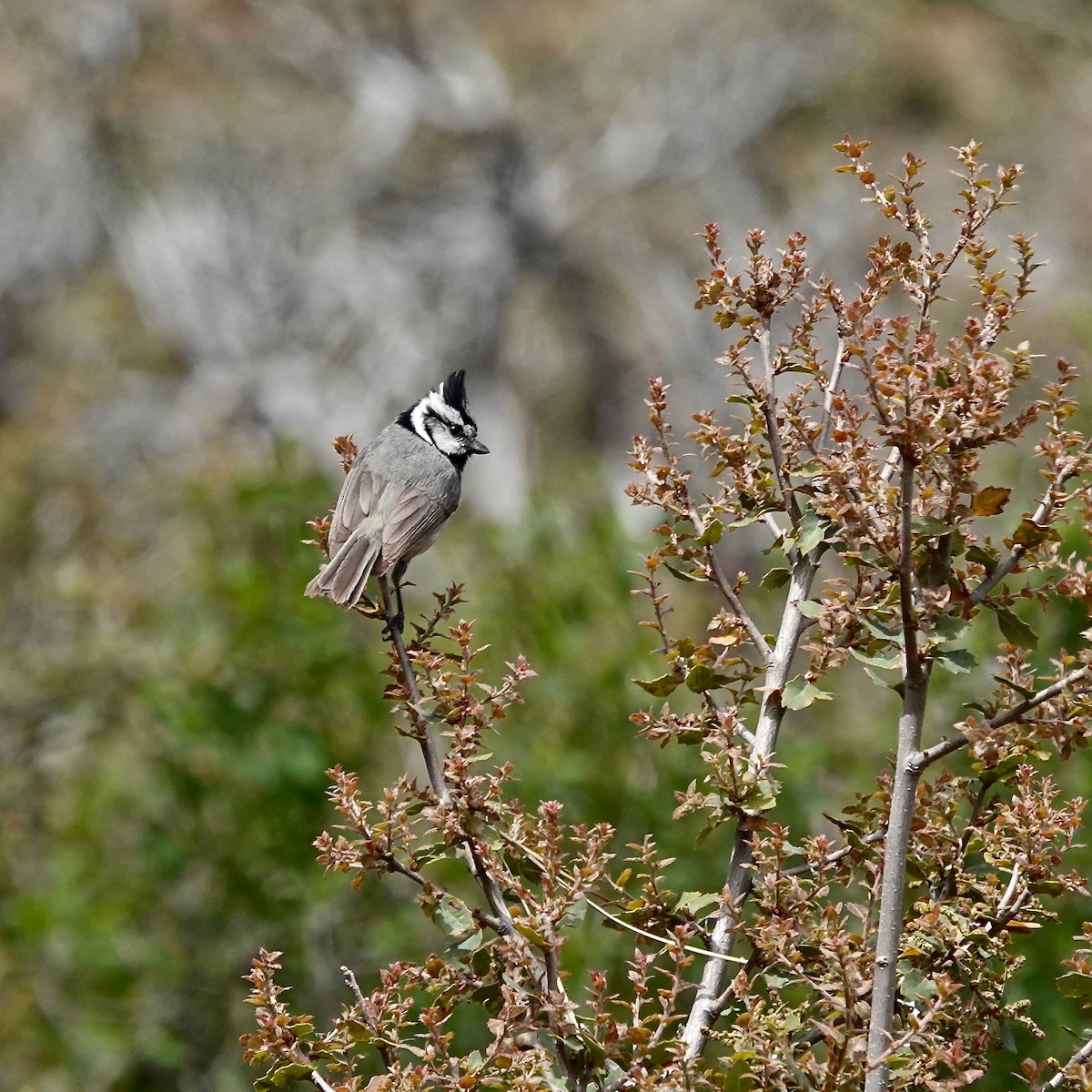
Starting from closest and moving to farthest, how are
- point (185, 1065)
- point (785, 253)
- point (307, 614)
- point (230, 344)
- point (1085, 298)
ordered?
point (785, 253) < point (307, 614) < point (185, 1065) < point (1085, 298) < point (230, 344)

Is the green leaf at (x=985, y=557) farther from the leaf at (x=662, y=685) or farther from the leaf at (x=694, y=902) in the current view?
the leaf at (x=694, y=902)

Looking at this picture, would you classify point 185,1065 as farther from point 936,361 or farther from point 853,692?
point 936,361

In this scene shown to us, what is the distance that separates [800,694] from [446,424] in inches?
103

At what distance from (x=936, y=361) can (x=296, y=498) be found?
457 centimetres

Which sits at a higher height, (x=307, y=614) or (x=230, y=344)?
(x=230, y=344)

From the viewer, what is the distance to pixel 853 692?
8234mm

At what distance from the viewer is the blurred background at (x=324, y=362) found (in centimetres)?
618

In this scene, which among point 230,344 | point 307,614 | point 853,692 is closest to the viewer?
point 307,614

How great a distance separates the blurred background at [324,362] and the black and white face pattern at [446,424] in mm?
1448

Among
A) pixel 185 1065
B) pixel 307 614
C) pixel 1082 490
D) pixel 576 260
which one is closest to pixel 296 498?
pixel 307 614

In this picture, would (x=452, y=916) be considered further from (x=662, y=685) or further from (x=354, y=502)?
(x=354, y=502)

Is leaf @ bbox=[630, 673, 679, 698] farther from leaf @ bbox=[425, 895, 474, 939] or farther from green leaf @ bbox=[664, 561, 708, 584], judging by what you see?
leaf @ bbox=[425, 895, 474, 939]

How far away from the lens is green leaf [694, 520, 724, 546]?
221 cm

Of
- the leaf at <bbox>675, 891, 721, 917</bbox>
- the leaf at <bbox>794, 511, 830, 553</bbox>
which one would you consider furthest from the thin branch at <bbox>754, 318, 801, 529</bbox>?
the leaf at <bbox>675, 891, 721, 917</bbox>
